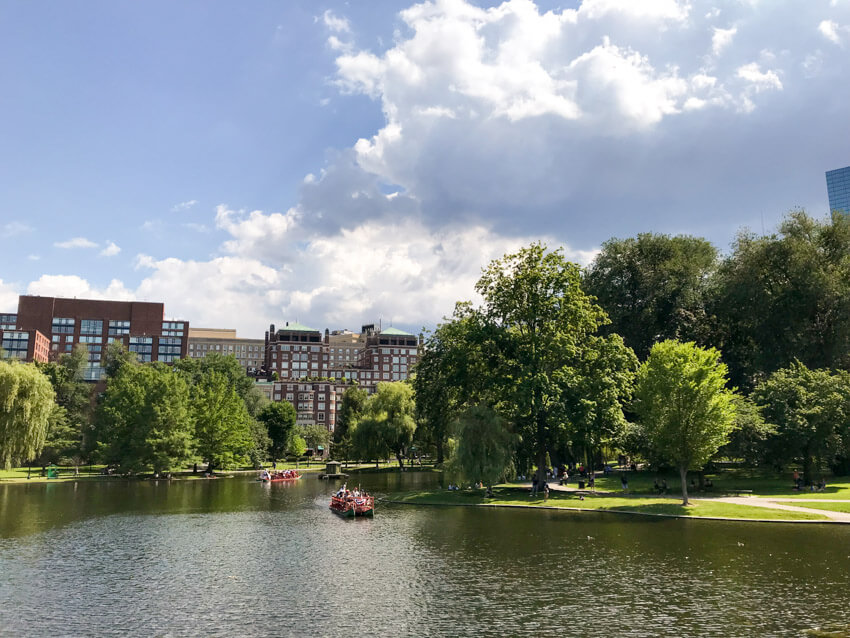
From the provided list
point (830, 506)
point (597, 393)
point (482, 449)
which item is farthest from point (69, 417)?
point (830, 506)

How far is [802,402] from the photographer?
58.8 meters

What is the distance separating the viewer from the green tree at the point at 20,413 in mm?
78312

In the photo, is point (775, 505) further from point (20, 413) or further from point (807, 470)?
point (20, 413)

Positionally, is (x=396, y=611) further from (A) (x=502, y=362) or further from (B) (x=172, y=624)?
(A) (x=502, y=362)

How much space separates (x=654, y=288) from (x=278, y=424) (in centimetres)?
8408

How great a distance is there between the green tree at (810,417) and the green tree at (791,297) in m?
13.8

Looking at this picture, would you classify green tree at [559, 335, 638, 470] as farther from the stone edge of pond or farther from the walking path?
the stone edge of pond

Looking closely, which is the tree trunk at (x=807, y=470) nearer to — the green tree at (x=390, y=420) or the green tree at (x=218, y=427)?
the green tree at (x=390, y=420)

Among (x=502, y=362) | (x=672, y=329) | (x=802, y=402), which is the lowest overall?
(x=802, y=402)

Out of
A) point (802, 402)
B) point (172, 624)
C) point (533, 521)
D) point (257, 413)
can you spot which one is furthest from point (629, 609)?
point (257, 413)

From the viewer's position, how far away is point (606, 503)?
5559 cm

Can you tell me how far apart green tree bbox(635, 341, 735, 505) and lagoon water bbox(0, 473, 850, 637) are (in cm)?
799

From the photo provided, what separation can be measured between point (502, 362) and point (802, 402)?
27778 millimetres

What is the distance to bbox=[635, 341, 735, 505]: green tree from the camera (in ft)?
171
